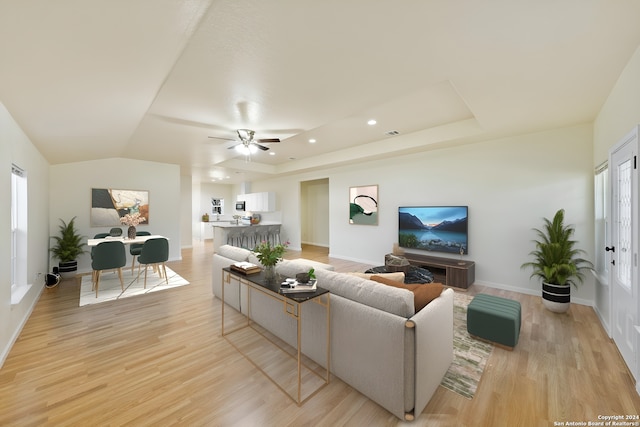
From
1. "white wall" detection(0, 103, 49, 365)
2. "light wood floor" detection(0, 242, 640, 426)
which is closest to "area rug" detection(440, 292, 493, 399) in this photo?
"light wood floor" detection(0, 242, 640, 426)

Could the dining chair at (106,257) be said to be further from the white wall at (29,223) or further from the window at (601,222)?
the window at (601,222)

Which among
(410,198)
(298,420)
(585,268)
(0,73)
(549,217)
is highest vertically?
(0,73)

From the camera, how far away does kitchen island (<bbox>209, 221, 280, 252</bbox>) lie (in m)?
7.95

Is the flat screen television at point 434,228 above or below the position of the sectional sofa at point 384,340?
above

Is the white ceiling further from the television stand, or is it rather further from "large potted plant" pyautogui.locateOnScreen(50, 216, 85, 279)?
the television stand

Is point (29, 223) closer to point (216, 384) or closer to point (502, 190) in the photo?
point (216, 384)

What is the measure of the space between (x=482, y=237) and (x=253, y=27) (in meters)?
4.79

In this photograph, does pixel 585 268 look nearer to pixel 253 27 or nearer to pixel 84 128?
pixel 253 27

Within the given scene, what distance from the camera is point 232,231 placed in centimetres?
804

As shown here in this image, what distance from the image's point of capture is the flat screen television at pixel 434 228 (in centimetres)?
477

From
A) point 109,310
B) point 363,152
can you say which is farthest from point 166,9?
point 363,152

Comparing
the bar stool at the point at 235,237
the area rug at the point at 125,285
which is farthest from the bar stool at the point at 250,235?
the area rug at the point at 125,285

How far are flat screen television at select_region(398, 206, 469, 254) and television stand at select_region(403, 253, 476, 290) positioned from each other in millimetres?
259

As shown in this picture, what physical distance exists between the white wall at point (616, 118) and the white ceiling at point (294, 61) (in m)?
0.10
